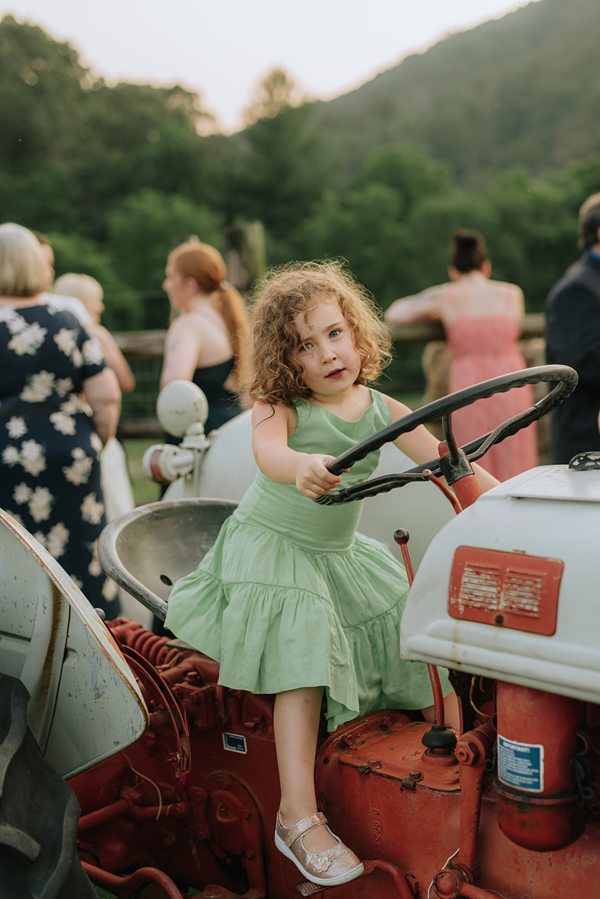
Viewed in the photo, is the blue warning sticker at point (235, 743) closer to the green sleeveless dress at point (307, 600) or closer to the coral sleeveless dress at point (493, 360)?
the green sleeveless dress at point (307, 600)

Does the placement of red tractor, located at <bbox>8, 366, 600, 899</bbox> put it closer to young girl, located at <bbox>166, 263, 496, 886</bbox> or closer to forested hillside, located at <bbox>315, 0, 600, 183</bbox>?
young girl, located at <bbox>166, 263, 496, 886</bbox>

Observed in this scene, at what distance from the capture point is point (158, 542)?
2508 mm

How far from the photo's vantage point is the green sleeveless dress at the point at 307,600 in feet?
6.35

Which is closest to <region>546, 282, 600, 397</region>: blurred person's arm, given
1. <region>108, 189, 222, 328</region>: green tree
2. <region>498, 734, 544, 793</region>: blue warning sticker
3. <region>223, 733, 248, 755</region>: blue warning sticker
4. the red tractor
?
the red tractor

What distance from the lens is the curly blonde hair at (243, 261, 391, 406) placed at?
2014mm

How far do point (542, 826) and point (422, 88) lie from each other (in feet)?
270

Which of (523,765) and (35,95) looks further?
(35,95)

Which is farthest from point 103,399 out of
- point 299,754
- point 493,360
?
point 493,360

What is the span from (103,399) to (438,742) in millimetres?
2318

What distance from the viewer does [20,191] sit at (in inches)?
1230

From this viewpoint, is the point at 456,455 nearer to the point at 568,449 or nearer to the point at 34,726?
the point at 34,726

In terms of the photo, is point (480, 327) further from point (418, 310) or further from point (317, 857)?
point (317, 857)

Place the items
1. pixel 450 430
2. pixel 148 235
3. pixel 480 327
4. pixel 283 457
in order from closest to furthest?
pixel 450 430, pixel 283 457, pixel 480 327, pixel 148 235

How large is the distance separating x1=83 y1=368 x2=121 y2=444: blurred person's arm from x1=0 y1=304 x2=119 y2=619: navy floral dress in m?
0.03
